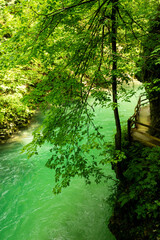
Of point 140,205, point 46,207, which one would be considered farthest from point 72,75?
point 46,207

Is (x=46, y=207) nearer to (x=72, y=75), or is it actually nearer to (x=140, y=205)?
(x=140, y=205)

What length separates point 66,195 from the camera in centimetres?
778

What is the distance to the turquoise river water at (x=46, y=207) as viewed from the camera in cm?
616

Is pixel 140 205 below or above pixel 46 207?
above

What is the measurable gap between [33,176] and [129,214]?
19.8 ft

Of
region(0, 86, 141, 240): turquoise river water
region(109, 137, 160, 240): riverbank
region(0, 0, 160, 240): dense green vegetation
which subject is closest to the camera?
region(0, 0, 160, 240): dense green vegetation

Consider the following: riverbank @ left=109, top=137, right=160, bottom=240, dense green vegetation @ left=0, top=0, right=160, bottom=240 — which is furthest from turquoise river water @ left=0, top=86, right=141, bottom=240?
dense green vegetation @ left=0, top=0, right=160, bottom=240

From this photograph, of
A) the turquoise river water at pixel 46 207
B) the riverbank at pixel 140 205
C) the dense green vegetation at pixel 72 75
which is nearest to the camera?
the dense green vegetation at pixel 72 75

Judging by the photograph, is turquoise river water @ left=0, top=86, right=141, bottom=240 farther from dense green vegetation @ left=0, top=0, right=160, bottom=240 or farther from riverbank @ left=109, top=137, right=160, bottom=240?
dense green vegetation @ left=0, top=0, right=160, bottom=240

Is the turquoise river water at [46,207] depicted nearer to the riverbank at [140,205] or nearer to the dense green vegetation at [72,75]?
the riverbank at [140,205]

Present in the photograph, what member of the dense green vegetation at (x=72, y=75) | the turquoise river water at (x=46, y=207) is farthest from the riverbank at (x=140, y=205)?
the turquoise river water at (x=46, y=207)

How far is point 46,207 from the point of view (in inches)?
287

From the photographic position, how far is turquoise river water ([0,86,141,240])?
616 cm

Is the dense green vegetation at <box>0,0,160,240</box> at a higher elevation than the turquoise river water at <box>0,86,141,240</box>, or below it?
higher
